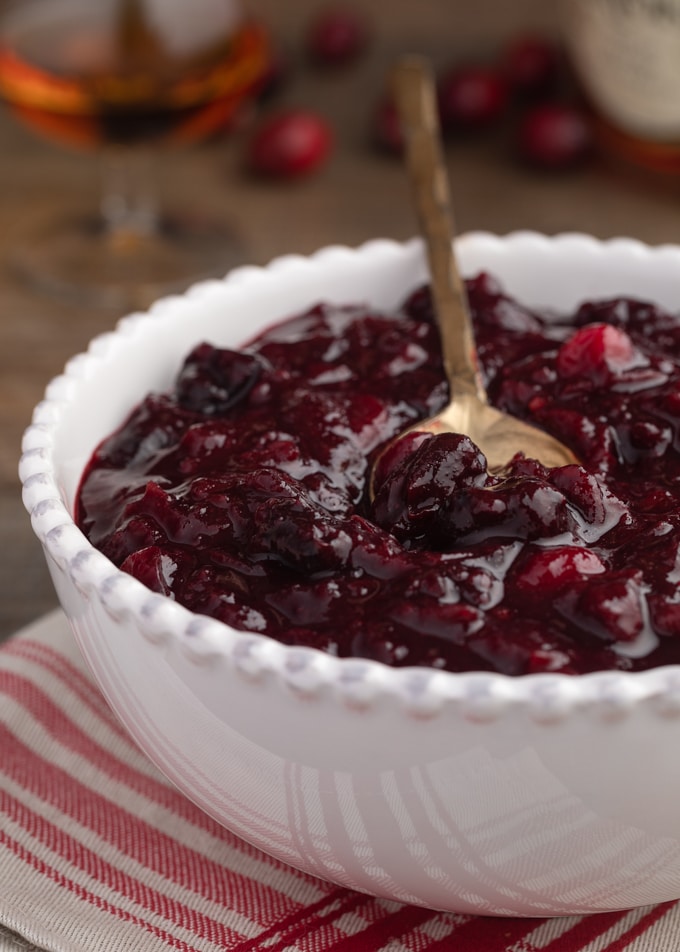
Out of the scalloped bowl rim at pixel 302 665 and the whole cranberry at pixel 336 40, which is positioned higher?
the scalloped bowl rim at pixel 302 665

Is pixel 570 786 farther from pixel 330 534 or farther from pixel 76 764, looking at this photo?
pixel 76 764

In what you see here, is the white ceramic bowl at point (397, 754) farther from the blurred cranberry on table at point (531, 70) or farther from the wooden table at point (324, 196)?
the blurred cranberry on table at point (531, 70)

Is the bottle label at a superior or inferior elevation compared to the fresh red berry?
inferior

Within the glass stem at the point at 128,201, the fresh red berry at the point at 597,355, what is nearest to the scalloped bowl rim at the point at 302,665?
the fresh red berry at the point at 597,355

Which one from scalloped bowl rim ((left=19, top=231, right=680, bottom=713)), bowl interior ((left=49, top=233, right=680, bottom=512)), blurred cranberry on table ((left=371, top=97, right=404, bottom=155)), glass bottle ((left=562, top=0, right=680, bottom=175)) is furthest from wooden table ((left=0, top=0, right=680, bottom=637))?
scalloped bowl rim ((left=19, top=231, right=680, bottom=713))

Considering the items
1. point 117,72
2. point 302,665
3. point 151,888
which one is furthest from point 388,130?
point 302,665

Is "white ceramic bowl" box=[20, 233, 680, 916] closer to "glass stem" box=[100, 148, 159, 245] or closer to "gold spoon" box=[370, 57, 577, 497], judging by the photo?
"gold spoon" box=[370, 57, 577, 497]

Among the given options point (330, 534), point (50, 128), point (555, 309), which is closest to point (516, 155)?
point (50, 128)
